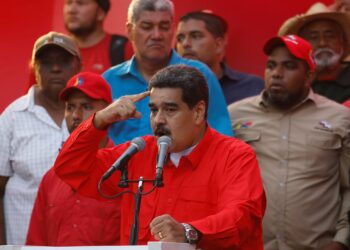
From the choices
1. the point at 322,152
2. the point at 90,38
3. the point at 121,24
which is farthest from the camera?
the point at 121,24

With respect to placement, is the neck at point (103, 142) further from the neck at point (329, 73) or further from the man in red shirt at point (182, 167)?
the neck at point (329, 73)

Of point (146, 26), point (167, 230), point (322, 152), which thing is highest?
point (146, 26)

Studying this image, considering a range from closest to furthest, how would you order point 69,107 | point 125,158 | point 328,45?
1. point 125,158
2. point 69,107
3. point 328,45

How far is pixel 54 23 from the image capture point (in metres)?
10.2

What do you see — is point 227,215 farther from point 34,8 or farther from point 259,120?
point 34,8

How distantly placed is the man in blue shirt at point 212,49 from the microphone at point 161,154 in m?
3.30

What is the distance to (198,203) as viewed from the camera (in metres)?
5.89

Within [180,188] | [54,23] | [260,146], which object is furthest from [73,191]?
[54,23]

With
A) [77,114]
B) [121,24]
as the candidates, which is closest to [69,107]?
[77,114]

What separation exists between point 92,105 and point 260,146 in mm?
1338

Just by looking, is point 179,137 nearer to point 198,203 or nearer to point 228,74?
point 198,203

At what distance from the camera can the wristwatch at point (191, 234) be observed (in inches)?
211

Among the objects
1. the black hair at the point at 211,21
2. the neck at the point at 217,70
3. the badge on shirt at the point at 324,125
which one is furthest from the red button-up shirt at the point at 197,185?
the black hair at the point at 211,21

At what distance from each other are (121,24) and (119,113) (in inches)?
164
